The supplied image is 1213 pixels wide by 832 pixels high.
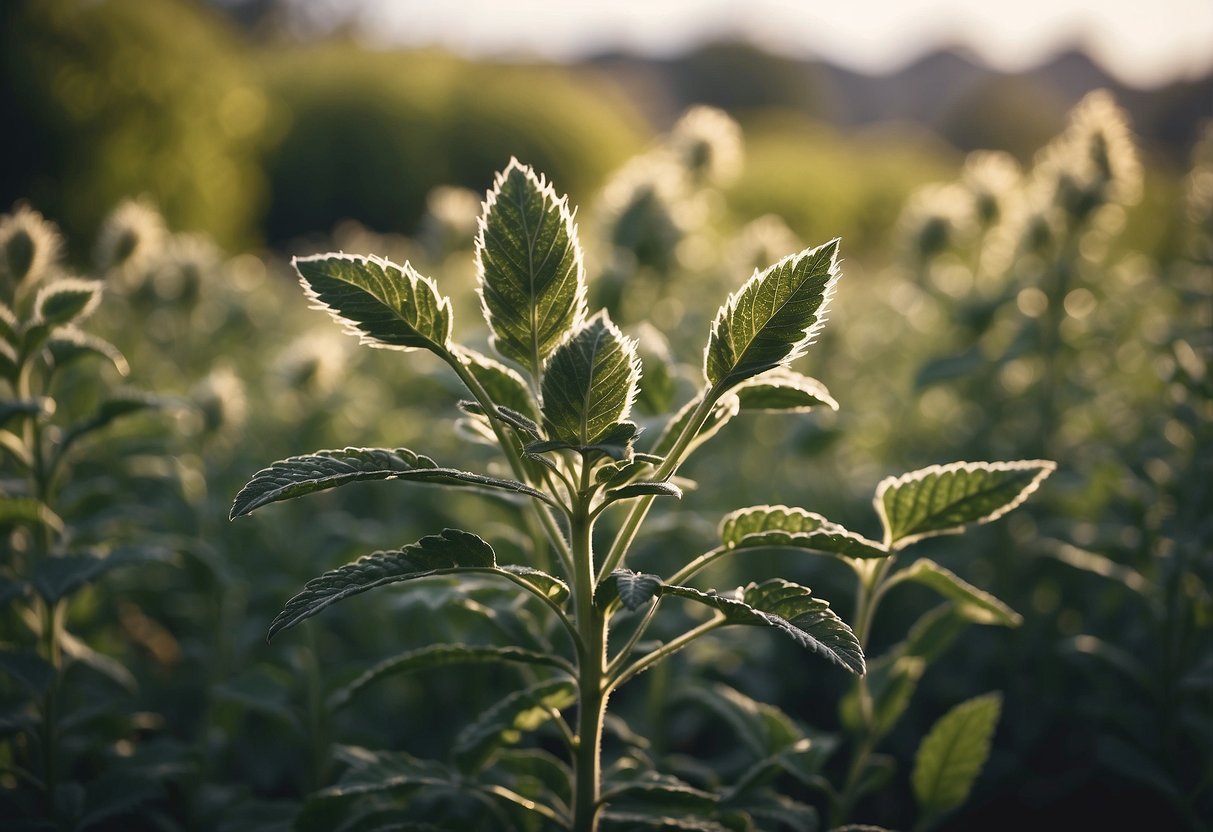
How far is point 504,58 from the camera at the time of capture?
18688mm

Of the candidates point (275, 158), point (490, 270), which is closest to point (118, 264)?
point (490, 270)

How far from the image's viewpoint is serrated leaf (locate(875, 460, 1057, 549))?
3.45ft

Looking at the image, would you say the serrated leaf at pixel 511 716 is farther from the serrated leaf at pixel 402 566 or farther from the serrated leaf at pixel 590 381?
the serrated leaf at pixel 590 381

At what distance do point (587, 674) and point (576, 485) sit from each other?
23cm

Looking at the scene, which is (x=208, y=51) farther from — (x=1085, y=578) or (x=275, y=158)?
(x=1085, y=578)

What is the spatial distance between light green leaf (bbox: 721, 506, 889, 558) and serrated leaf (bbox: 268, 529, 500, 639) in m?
0.28

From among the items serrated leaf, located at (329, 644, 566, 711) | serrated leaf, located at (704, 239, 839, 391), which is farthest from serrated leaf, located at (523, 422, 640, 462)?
serrated leaf, located at (329, 644, 566, 711)

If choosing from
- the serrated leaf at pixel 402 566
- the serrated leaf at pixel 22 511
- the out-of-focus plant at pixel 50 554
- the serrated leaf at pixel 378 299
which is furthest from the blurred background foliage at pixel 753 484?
the serrated leaf at pixel 378 299

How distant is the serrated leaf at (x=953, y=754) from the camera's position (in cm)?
127

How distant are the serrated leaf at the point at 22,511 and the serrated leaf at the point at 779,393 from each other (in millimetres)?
1023

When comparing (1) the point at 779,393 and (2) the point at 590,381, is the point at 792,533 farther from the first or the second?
(2) the point at 590,381

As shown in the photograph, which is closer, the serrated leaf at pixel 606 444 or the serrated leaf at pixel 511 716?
the serrated leaf at pixel 606 444

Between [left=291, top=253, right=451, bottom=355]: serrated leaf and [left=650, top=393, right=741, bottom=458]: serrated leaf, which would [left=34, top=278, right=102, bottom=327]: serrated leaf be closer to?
[left=291, top=253, right=451, bottom=355]: serrated leaf

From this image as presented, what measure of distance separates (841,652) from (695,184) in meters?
1.96
